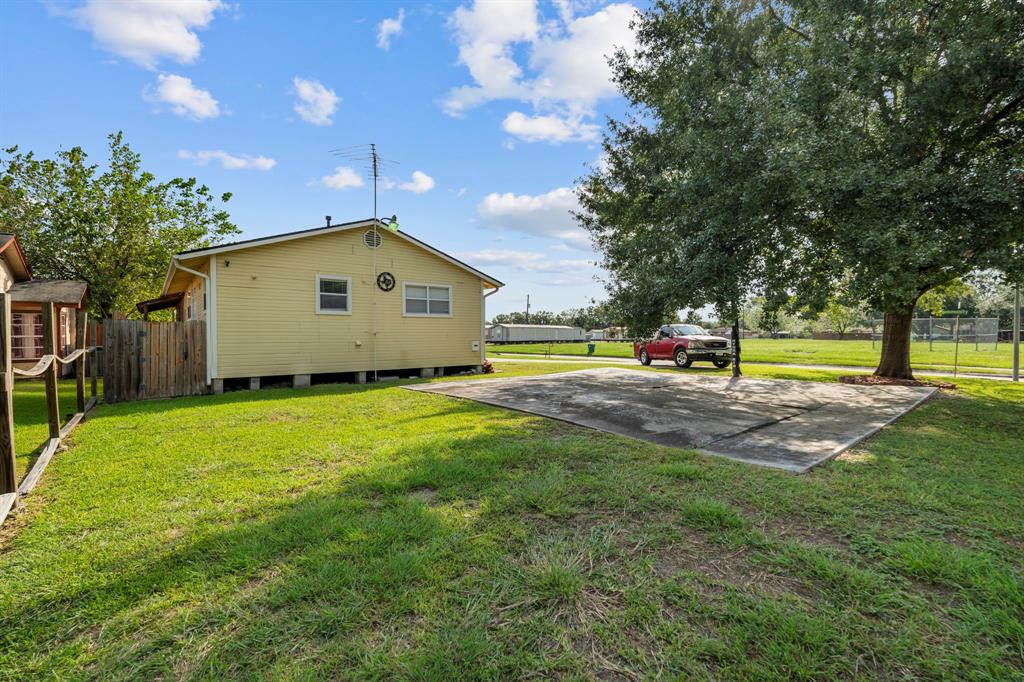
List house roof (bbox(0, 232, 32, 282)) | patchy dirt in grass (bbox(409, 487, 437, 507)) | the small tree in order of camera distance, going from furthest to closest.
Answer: house roof (bbox(0, 232, 32, 282)), the small tree, patchy dirt in grass (bbox(409, 487, 437, 507))

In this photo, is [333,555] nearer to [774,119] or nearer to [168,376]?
[774,119]

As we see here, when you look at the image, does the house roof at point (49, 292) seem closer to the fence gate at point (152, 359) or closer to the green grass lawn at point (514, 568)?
the fence gate at point (152, 359)

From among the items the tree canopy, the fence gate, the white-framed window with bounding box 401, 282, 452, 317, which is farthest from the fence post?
the tree canopy

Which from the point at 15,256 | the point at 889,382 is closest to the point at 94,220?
the point at 15,256

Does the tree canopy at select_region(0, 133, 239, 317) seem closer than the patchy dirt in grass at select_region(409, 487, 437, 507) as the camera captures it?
No

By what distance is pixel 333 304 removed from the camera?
11.2 meters

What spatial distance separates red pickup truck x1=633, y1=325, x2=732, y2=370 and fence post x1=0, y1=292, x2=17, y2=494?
14.3 metres

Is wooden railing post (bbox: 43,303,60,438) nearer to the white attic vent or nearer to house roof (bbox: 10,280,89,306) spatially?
the white attic vent

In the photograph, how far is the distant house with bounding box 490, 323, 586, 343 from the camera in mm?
51750

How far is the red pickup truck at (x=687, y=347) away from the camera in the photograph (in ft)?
52.9

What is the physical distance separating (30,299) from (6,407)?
1298 cm

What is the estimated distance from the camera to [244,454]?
437 centimetres

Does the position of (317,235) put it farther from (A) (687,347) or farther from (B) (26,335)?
(A) (687,347)

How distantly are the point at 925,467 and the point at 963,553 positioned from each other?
Result: 1.98 meters
